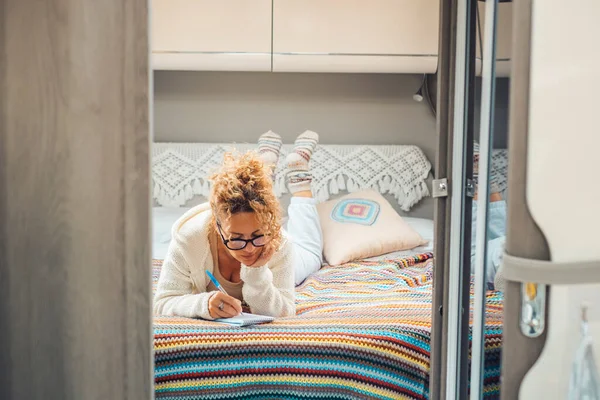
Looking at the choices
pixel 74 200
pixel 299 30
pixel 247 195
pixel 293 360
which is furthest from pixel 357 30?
pixel 74 200

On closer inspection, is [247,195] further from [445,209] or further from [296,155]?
[296,155]

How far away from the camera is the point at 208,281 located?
2.32 metres

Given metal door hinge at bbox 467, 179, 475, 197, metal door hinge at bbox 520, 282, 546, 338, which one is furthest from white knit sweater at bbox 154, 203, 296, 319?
metal door hinge at bbox 520, 282, 546, 338

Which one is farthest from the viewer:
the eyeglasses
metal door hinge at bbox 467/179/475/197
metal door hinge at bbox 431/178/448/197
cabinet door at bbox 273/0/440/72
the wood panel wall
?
cabinet door at bbox 273/0/440/72

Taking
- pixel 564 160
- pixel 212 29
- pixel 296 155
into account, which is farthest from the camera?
pixel 212 29

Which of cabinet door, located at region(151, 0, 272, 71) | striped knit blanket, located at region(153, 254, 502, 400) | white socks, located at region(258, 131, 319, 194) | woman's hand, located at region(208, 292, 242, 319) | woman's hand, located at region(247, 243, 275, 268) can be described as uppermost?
cabinet door, located at region(151, 0, 272, 71)

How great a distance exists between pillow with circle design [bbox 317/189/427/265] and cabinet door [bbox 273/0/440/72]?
74cm

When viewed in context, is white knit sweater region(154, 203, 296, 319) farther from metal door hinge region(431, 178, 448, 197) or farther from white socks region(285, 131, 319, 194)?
white socks region(285, 131, 319, 194)

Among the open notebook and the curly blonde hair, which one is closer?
the open notebook

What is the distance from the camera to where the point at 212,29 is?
3477 mm

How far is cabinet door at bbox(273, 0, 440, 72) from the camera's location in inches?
136

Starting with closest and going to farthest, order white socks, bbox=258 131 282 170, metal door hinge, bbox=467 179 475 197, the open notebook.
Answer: metal door hinge, bbox=467 179 475 197 → the open notebook → white socks, bbox=258 131 282 170

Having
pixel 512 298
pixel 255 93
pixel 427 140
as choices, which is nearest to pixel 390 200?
pixel 427 140

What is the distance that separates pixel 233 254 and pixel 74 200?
2.95ft
